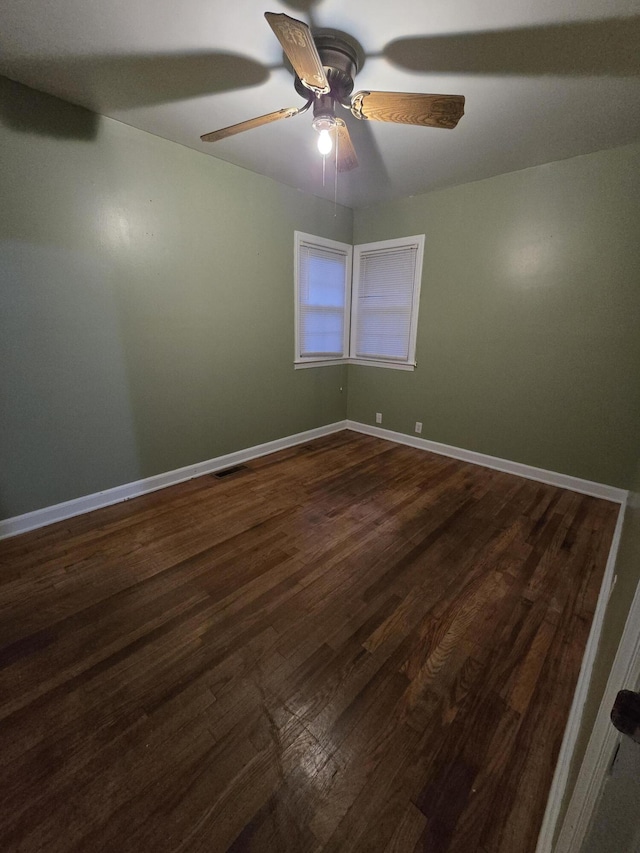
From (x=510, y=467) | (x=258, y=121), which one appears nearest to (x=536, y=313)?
(x=510, y=467)

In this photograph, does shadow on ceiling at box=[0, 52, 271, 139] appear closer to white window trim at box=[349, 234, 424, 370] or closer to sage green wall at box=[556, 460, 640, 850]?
white window trim at box=[349, 234, 424, 370]

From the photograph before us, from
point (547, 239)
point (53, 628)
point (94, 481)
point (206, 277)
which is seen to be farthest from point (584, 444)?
point (94, 481)

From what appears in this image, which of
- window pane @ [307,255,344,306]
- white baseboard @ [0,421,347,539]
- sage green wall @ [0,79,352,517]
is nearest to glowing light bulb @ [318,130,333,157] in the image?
sage green wall @ [0,79,352,517]

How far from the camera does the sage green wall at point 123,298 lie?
210cm

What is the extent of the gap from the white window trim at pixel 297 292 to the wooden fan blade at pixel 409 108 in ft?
6.20

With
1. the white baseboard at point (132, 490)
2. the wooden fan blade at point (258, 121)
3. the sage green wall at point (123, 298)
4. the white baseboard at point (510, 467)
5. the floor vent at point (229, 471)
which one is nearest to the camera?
the wooden fan blade at point (258, 121)

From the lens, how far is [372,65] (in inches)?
69.2

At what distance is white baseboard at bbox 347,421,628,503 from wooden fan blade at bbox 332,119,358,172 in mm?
2712

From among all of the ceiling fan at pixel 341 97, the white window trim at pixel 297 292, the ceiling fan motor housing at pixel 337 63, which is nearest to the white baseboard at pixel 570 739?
the ceiling fan at pixel 341 97

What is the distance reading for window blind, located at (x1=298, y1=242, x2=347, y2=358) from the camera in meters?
3.72

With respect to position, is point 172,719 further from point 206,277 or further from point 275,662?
point 206,277

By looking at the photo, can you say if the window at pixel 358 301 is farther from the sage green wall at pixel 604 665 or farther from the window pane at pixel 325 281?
the sage green wall at pixel 604 665

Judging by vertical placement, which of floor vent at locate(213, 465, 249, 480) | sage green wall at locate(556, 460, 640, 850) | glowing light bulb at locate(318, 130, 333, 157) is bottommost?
floor vent at locate(213, 465, 249, 480)

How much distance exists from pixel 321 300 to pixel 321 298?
2 centimetres
